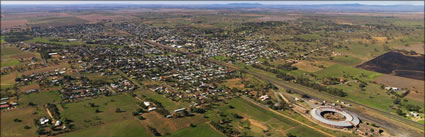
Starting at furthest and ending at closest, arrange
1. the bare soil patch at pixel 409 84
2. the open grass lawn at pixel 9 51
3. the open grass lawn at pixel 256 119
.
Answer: the open grass lawn at pixel 9 51, the bare soil patch at pixel 409 84, the open grass lawn at pixel 256 119

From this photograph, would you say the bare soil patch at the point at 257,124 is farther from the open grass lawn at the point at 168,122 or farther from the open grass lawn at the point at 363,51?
the open grass lawn at the point at 363,51

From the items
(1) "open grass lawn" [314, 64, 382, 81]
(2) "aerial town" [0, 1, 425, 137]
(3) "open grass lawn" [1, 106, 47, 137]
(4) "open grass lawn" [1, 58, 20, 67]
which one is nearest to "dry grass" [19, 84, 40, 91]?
(2) "aerial town" [0, 1, 425, 137]

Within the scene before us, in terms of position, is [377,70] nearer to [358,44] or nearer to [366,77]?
[366,77]

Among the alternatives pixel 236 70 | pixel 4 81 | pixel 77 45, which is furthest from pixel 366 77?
pixel 77 45

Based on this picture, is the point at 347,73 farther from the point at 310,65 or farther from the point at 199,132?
the point at 199,132

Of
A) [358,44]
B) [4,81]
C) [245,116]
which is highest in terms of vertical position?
[358,44]

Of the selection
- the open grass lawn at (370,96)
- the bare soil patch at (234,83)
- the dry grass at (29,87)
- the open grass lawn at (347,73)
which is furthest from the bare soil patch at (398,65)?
the dry grass at (29,87)
